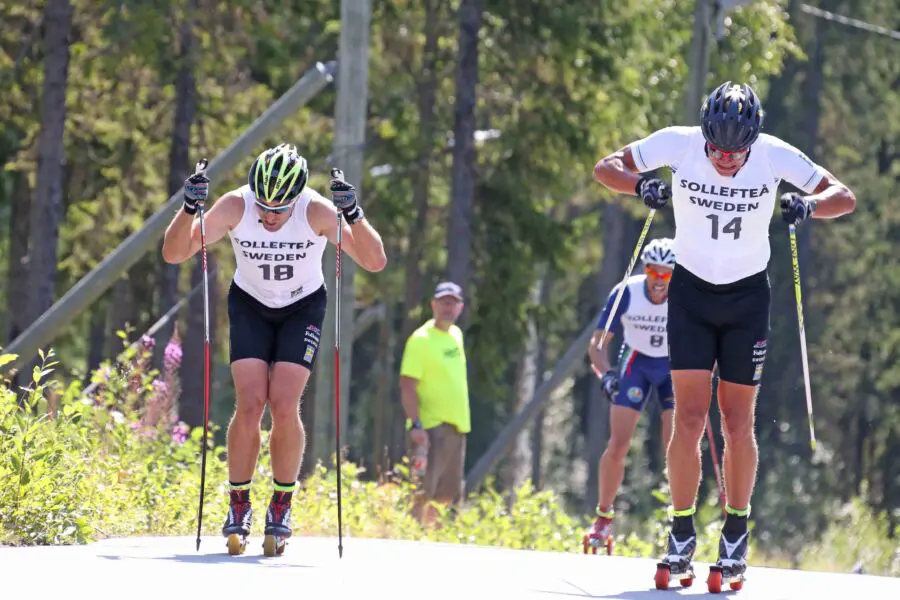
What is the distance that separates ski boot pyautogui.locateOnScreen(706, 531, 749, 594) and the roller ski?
2.22 metres

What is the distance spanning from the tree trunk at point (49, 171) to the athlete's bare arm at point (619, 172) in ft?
41.4

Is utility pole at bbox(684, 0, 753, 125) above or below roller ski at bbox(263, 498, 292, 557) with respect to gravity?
above

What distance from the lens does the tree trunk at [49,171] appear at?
→ 21.6 m

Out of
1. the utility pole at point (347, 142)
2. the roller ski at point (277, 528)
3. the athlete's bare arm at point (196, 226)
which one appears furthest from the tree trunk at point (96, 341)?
the roller ski at point (277, 528)

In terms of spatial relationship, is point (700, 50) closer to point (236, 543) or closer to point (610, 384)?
point (610, 384)

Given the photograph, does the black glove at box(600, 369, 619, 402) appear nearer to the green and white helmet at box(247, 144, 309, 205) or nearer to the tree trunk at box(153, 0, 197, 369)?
the green and white helmet at box(247, 144, 309, 205)

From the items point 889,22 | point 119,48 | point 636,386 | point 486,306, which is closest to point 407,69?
point 486,306

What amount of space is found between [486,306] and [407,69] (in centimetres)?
354

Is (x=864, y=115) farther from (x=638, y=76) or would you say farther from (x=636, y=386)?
(x=636, y=386)

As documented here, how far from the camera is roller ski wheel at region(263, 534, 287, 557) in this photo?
10.4 m

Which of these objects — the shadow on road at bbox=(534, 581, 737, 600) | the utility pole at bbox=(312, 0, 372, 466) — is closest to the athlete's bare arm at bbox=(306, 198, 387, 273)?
the shadow on road at bbox=(534, 581, 737, 600)

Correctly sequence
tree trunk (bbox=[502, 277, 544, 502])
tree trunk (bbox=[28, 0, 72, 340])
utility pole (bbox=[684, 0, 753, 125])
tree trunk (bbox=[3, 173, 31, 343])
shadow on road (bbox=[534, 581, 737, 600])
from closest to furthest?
shadow on road (bbox=[534, 581, 737, 600]) → utility pole (bbox=[684, 0, 753, 125]) → tree trunk (bbox=[28, 0, 72, 340]) → tree trunk (bbox=[3, 173, 31, 343]) → tree trunk (bbox=[502, 277, 544, 502])

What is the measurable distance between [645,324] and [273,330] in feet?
16.0

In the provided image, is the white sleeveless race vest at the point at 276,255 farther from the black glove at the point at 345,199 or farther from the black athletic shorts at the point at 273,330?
the black glove at the point at 345,199
